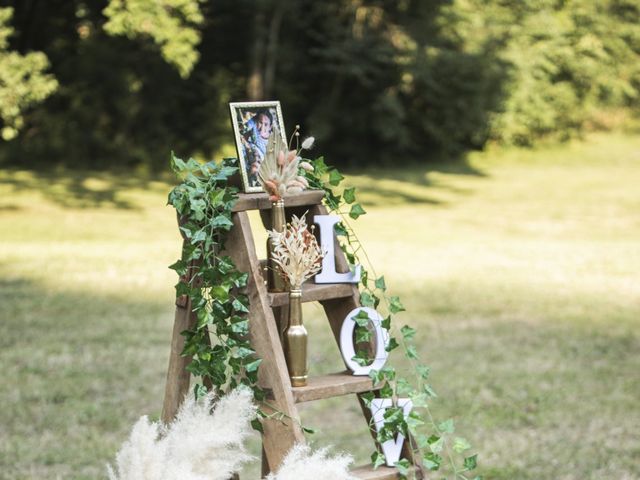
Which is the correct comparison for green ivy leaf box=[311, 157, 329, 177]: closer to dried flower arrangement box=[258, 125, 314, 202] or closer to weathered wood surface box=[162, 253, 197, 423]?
dried flower arrangement box=[258, 125, 314, 202]

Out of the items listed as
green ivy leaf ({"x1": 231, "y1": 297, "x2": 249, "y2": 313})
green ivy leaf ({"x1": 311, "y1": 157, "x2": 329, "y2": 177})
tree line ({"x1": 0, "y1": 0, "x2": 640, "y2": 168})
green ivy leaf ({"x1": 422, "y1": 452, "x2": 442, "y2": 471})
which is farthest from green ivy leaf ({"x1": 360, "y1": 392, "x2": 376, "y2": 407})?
tree line ({"x1": 0, "y1": 0, "x2": 640, "y2": 168})

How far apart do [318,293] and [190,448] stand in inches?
29.3

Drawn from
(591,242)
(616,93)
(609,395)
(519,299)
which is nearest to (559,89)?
(616,93)

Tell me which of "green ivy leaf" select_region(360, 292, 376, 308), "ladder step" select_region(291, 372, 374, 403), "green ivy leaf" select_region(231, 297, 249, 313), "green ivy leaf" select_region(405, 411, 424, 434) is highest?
"green ivy leaf" select_region(231, 297, 249, 313)

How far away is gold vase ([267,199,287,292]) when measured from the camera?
3.00 m

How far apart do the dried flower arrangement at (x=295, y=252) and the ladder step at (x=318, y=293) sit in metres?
0.05

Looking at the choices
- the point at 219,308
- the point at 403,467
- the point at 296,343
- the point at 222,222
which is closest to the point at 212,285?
the point at 219,308

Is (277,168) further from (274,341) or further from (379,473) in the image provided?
(379,473)

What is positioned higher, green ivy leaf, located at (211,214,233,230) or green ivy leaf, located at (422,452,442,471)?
green ivy leaf, located at (211,214,233,230)

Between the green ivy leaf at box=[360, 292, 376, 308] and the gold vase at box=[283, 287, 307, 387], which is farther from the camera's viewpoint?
the green ivy leaf at box=[360, 292, 376, 308]

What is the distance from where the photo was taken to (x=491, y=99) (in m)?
20.9

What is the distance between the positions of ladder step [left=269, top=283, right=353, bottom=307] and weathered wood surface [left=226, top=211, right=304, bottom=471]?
0.22 ft

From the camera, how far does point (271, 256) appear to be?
3.08 meters

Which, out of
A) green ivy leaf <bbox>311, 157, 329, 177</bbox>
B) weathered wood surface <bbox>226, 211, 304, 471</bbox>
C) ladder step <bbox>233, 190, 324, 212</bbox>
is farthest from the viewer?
green ivy leaf <bbox>311, 157, 329, 177</bbox>
